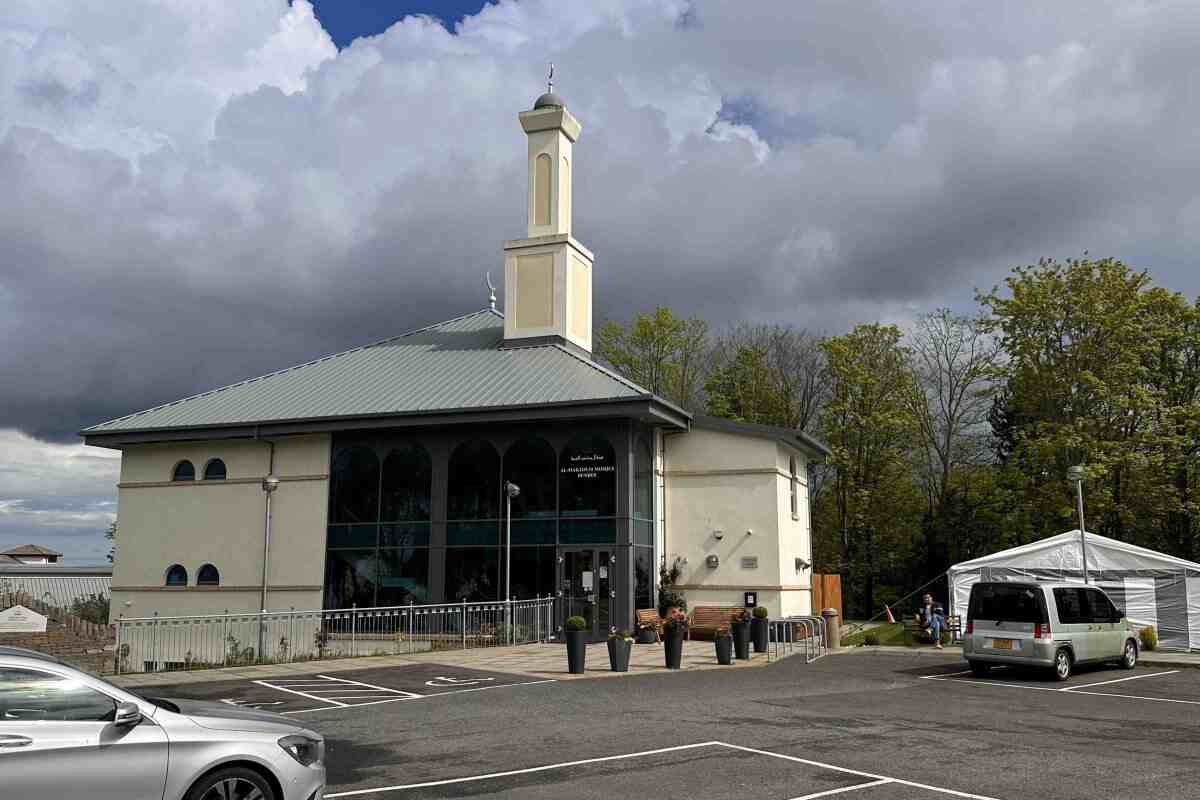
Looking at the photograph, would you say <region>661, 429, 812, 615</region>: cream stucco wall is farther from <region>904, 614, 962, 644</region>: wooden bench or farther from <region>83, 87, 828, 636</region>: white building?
<region>904, 614, 962, 644</region>: wooden bench

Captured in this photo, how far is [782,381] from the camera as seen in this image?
1975 inches

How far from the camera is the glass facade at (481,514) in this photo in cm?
2705

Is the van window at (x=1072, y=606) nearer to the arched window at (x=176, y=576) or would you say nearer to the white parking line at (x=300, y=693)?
the white parking line at (x=300, y=693)

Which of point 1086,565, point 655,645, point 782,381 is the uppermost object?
point 782,381

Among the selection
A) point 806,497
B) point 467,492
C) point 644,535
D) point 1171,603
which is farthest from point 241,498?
point 1171,603

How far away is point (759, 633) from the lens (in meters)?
23.0

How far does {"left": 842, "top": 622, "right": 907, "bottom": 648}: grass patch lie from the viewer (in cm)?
2706

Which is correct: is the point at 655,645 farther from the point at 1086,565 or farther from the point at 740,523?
the point at 1086,565

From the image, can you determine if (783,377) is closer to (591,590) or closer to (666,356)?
(666,356)

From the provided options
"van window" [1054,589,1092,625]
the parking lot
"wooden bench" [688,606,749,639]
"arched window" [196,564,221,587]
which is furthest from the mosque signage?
"van window" [1054,589,1092,625]

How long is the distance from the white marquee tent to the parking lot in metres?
8.14

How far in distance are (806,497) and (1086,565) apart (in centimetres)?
905

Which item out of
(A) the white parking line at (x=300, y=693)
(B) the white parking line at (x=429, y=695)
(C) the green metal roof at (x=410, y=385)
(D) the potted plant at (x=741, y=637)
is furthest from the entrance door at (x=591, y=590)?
(A) the white parking line at (x=300, y=693)

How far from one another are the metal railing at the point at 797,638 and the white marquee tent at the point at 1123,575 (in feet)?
14.0
